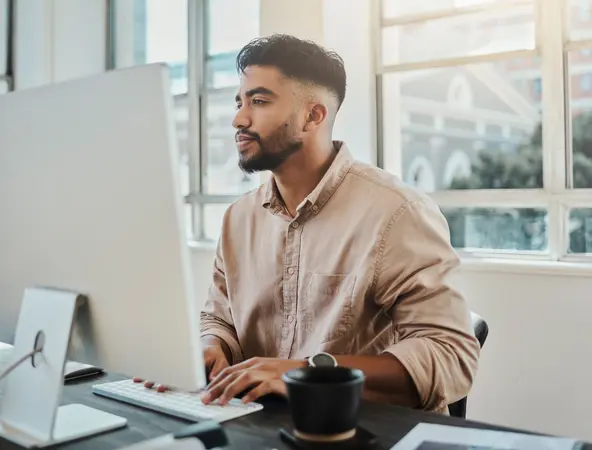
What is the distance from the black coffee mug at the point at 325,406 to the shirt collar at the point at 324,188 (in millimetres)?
657

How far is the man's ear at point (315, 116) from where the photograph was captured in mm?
1609

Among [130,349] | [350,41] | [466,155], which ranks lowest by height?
[130,349]

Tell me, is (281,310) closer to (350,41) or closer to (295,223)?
(295,223)

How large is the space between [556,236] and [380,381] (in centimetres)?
146

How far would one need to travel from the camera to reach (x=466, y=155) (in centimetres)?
266

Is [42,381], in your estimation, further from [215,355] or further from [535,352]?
[535,352]

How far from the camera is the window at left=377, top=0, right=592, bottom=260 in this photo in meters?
2.41

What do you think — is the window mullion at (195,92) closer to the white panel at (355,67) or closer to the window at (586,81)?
the white panel at (355,67)

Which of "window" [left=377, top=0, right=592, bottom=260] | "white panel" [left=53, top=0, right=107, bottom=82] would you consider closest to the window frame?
"white panel" [left=53, top=0, right=107, bottom=82]

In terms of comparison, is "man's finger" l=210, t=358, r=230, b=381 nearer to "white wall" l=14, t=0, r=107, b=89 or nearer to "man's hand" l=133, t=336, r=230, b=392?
"man's hand" l=133, t=336, r=230, b=392

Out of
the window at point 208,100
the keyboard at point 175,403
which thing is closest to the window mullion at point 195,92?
the window at point 208,100

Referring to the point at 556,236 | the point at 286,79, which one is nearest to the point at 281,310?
the point at 286,79

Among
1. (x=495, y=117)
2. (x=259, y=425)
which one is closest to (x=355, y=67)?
(x=495, y=117)

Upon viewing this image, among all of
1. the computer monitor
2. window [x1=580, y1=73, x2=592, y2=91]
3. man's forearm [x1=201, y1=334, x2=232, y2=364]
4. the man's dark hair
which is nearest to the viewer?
the computer monitor
